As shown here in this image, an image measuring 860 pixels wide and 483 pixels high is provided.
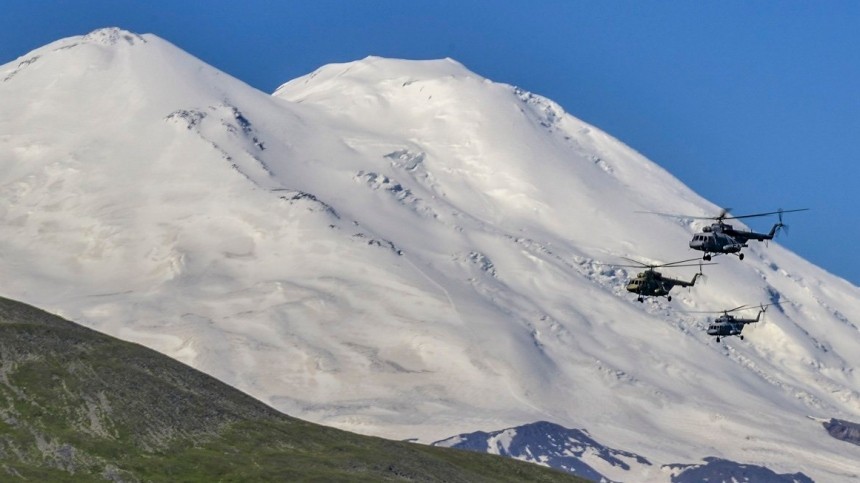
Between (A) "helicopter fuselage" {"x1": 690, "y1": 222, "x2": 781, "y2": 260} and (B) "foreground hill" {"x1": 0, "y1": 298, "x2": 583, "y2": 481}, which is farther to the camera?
(A) "helicopter fuselage" {"x1": 690, "y1": 222, "x2": 781, "y2": 260}

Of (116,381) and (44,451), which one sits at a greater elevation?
(116,381)

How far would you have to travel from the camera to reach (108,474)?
167875 mm

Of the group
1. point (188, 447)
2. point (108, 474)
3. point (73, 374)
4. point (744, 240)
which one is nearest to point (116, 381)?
point (73, 374)

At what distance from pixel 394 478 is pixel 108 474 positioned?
34.6m

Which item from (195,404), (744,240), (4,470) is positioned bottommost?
(4,470)

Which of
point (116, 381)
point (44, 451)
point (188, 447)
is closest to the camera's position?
point (44, 451)

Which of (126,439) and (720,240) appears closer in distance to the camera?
(126,439)

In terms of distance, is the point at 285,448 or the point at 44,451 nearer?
the point at 44,451

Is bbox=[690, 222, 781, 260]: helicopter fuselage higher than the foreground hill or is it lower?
higher

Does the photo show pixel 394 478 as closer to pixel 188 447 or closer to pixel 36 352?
pixel 188 447

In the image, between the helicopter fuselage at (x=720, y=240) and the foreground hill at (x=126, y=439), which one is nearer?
the foreground hill at (x=126, y=439)

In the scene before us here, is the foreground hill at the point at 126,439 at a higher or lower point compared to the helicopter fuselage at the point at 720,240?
lower

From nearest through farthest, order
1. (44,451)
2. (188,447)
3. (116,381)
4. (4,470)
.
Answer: (4,470) → (44,451) → (188,447) → (116,381)

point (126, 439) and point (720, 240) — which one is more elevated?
point (720, 240)
